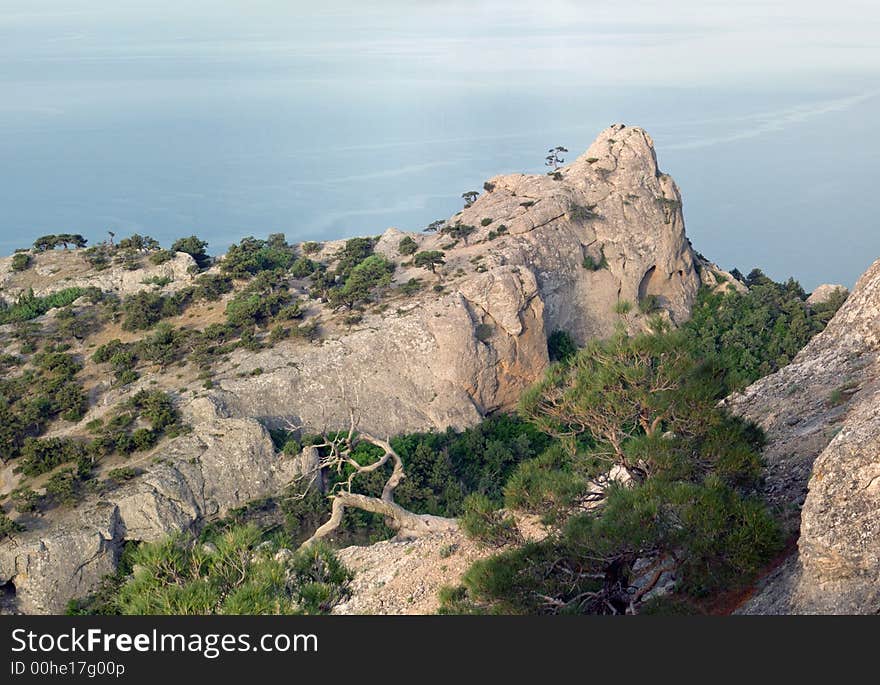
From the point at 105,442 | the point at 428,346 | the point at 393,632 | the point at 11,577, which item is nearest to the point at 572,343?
the point at 428,346

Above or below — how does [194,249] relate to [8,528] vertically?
above

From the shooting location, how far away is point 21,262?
164ft

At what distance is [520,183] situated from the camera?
2048 inches

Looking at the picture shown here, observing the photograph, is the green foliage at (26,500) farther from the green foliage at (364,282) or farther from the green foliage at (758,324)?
the green foliage at (758,324)

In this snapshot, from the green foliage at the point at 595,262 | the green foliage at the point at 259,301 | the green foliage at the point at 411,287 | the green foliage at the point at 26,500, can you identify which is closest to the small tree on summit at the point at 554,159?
the green foliage at the point at 595,262

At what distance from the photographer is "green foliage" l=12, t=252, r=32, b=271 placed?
49781 millimetres

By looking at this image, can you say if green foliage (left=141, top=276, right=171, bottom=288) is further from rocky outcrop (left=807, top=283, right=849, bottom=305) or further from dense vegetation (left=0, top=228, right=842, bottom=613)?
rocky outcrop (left=807, top=283, right=849, bottom=305)

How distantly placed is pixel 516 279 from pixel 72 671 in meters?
33.5

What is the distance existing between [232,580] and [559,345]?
3256cm

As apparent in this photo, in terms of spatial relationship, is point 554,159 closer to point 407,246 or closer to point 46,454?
point 407,246

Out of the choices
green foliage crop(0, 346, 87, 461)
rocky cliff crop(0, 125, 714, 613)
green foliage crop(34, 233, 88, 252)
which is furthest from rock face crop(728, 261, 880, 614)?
green foliage crop(34, 233, 88, 252)

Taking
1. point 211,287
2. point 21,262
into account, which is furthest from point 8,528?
point 21,262

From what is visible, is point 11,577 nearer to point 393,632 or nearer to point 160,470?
point 160,470

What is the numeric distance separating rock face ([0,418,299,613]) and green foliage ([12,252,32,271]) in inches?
901
